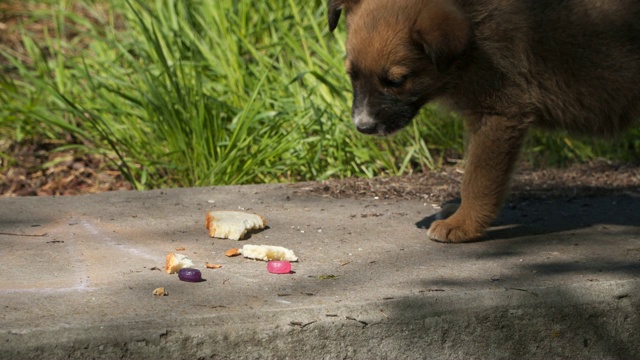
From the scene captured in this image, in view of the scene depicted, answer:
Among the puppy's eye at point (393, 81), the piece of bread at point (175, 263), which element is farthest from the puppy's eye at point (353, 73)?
the piece of bread at point (175, 263)

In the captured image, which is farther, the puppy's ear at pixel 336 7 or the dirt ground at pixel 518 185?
the dirt ground at pixel 518 185

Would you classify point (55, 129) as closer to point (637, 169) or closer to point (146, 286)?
point (146, 286)

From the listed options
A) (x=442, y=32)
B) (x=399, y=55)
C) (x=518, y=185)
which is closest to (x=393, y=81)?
(x=399, y=55)

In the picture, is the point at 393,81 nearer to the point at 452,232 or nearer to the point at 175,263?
the point at 452,232

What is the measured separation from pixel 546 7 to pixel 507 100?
1.42 ft

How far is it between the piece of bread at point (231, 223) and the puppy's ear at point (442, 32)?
39.8 inches

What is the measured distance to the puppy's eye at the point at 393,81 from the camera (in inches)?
142

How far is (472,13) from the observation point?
3.64m

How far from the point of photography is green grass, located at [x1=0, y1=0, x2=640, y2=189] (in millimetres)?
5242

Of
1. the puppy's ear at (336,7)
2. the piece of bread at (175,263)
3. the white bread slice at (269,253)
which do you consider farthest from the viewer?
the puppy's ear at (336,7)

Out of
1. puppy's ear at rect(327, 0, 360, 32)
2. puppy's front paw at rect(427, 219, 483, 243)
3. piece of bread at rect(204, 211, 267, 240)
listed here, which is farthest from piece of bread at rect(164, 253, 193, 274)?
puppy's ear at rect(327, 0, 360, 32)

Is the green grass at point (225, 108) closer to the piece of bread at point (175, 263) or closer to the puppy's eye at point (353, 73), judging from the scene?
the puppy's eye at point (353, 73)

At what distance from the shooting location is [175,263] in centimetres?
318

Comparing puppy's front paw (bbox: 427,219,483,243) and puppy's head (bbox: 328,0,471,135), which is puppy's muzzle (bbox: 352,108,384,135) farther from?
puppy's front paw (bbox: 427,219,483,243)
